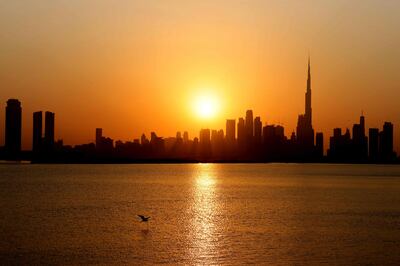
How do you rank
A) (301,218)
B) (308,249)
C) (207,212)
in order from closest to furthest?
(308,249) < (301,218) < (207,212)

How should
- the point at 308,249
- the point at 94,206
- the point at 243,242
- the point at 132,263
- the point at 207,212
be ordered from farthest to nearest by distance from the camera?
1. the point at 94,206
2. the point at 207,212
3. the point at 243,242
4. the point at 308,249
5. the point at 132,263

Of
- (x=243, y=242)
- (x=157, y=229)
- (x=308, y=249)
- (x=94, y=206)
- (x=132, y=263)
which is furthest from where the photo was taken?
(x=94, y=206)

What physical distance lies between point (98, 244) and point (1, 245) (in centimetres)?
720

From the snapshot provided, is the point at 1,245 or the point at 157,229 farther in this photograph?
the point at 157,229

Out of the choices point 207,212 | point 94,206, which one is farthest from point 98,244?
point 94,206

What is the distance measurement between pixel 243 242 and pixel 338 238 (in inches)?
337

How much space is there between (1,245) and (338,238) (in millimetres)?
27114

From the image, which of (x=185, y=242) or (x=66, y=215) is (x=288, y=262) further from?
(x=66, y=215)

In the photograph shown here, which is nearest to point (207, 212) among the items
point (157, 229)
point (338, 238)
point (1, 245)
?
point (157, 229)

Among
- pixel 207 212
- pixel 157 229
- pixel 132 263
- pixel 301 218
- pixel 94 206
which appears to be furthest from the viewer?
pixel 94 206

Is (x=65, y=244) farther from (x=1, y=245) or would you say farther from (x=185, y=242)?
(x=185, y=242)

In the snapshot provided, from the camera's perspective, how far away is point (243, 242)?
55.0 metres

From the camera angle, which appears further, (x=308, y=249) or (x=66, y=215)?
(x=66, y=215)

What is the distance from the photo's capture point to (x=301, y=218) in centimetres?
7662
